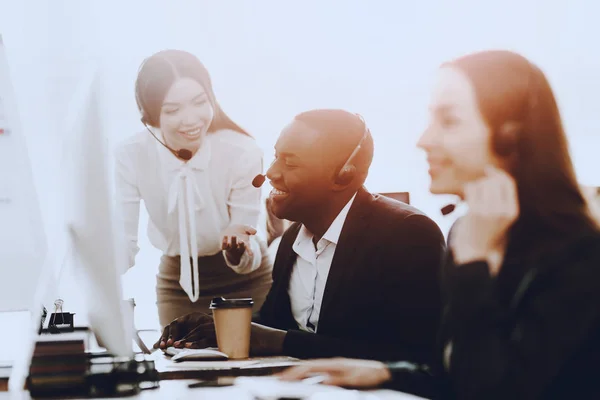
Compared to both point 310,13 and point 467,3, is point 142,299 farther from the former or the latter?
point 467,3

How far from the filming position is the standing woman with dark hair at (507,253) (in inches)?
49.8

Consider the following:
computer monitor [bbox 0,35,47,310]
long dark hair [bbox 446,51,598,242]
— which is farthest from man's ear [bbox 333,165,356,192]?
computer monitor [bbox 0,35,47,310]

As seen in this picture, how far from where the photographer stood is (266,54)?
223 cm

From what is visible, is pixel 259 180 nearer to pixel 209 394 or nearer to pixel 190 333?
pixel 190 333

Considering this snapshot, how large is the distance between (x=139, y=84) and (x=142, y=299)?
2.35 ft

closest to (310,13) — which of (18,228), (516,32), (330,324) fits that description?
(516,32)

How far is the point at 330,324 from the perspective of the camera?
198 cm

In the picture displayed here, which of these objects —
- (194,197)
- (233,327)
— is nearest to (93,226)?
(233,327)

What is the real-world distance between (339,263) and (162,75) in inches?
34.3

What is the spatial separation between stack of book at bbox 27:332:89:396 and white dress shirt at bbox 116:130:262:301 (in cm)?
92

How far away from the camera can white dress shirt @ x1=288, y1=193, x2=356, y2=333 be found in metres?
2.06

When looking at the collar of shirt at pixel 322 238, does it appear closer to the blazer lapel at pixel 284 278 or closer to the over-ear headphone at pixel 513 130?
the blazer lapel at pixel 284 278

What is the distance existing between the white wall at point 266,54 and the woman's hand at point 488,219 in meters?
0.51

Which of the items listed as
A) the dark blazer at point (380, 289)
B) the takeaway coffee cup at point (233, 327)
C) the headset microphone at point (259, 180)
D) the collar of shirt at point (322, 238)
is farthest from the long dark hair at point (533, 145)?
the headset microphone at point (259, 180)
